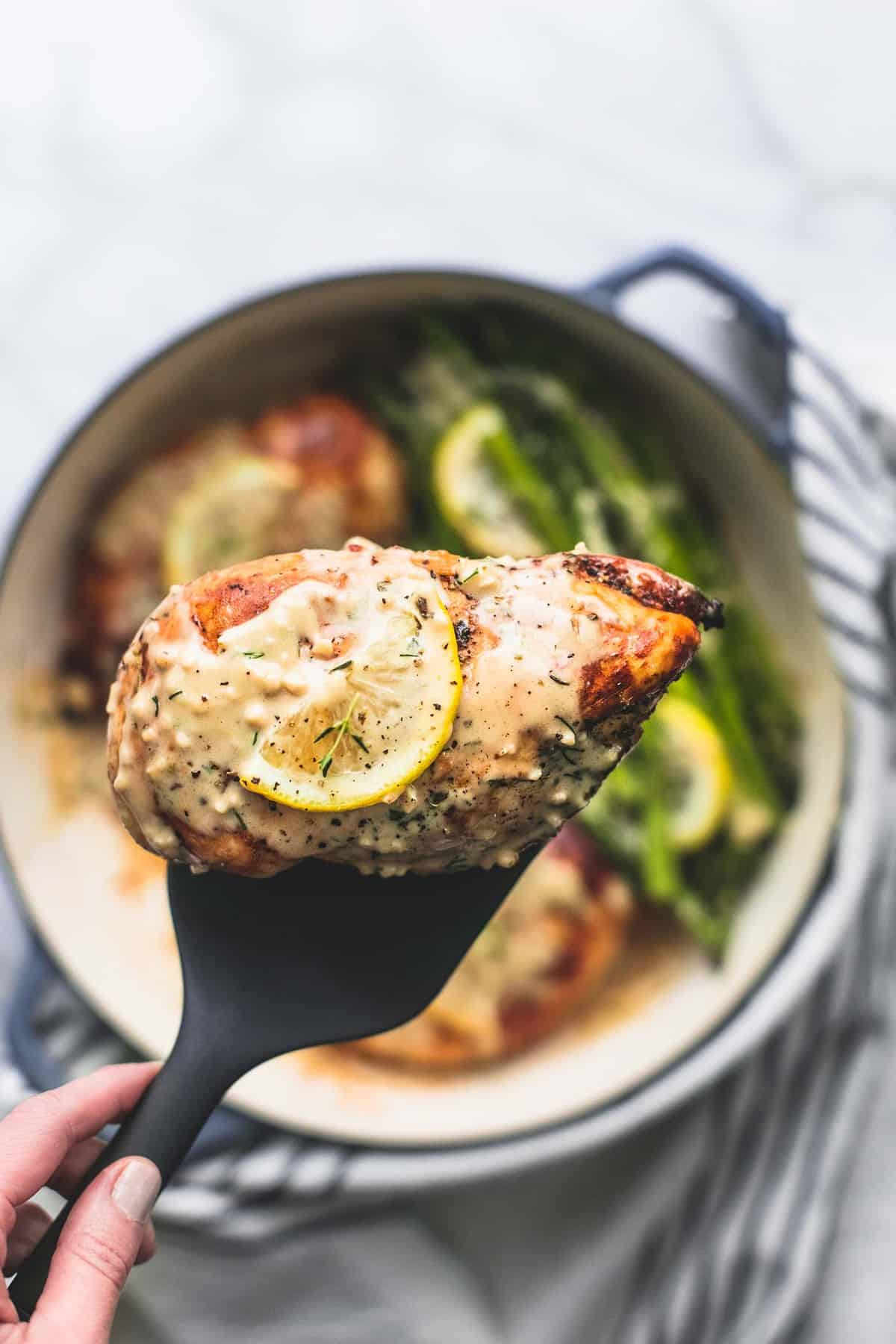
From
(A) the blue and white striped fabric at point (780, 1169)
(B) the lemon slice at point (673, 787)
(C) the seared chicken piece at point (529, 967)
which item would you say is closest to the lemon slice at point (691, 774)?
(B) the lemon slice at point (673, 787)

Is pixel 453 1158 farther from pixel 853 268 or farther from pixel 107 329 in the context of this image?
pixel 853 268

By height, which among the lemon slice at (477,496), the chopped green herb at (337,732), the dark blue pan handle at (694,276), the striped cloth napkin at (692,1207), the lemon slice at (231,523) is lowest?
the striped cloth napkin at (692,1207)

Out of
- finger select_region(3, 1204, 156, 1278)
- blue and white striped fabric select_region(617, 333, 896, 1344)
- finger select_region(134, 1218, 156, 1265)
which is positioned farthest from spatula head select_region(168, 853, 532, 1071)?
blue and white striped fabric select_region(617, 333, 896, 1344)

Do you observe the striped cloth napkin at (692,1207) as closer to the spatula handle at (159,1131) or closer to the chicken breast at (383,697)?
the spatula handle at (159,1131)

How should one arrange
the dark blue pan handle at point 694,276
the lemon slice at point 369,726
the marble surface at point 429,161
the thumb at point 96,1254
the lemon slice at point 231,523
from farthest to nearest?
1. the marble surface at point 429,161
2. the lemon slice at point 231,523
3. the dark blue pan handle at point 694,276
4. the thumb at point 96,1254
5. the lemon slice at point 369,726

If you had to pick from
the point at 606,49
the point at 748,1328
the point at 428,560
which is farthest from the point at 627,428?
the point at 748,1328
